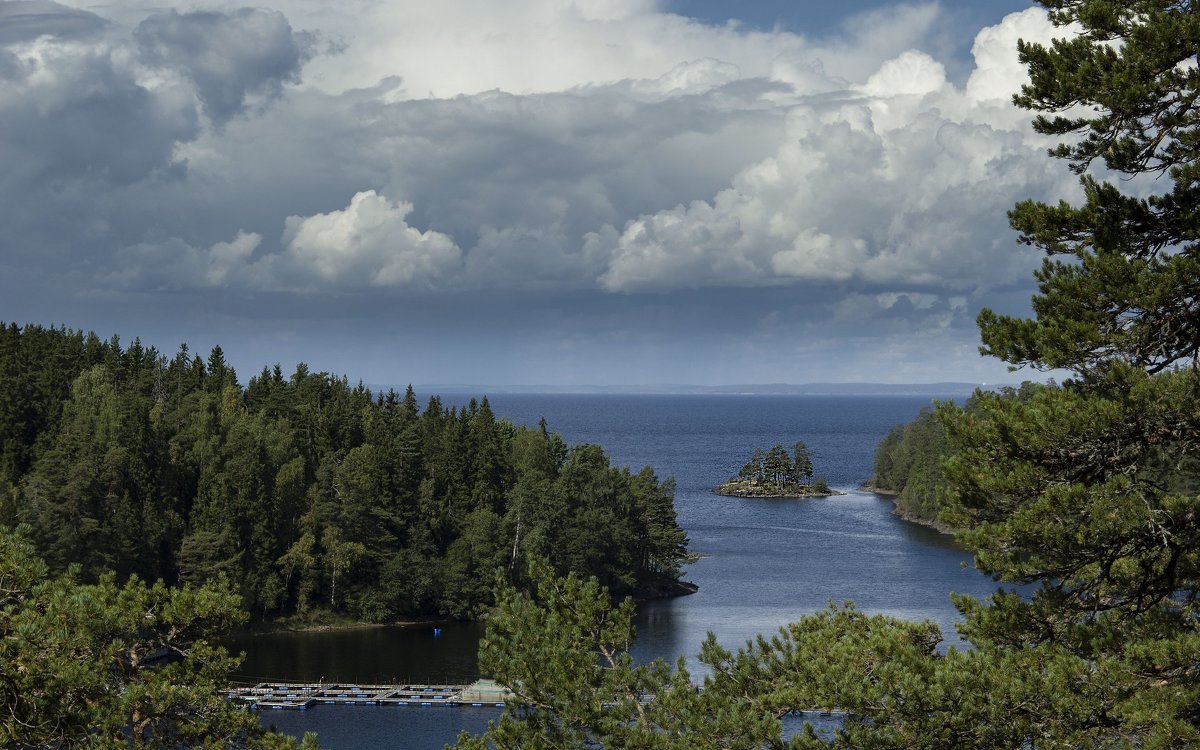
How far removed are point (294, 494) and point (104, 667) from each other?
64.3m

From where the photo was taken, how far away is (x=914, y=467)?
124 meters

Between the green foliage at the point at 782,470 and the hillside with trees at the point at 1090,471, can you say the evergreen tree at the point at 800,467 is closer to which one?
the green foliage at the point at 782,470

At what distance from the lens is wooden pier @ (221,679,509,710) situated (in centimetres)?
5303

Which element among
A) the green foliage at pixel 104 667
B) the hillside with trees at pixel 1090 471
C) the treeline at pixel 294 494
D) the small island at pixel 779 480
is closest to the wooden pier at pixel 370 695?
the treeline at pixel 294 494

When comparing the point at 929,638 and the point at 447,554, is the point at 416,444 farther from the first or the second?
the point at 929,638

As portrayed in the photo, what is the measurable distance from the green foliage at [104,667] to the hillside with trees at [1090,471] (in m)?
8.28

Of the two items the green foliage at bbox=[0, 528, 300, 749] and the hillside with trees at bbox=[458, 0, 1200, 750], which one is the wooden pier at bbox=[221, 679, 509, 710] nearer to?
the green foliage at bbox=[0, 528, 300, 749]

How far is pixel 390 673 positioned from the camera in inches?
2356

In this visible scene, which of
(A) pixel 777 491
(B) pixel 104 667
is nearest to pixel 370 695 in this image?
(B) pixel 104 667

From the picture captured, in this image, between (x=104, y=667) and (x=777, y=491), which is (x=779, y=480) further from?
(x=104, y=667)

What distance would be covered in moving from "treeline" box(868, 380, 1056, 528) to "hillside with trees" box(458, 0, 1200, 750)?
285ft

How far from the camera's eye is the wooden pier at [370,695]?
53.0 m

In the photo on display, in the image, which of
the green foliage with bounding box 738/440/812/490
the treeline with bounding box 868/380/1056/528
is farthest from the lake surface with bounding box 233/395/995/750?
the green foliage with bounding box 738/440/812/490

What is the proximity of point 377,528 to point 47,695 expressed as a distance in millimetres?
65803
